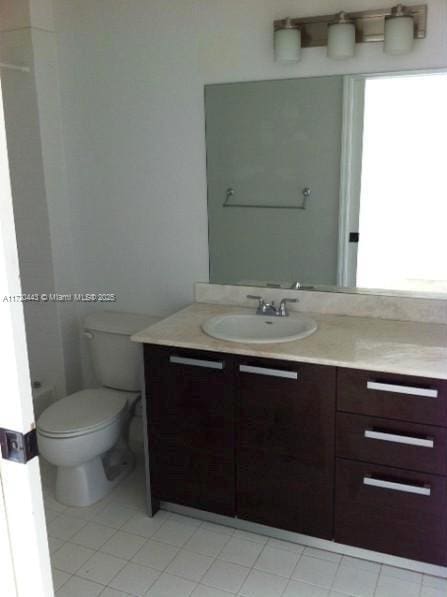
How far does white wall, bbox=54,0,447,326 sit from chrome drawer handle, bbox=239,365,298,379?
30.0 inches

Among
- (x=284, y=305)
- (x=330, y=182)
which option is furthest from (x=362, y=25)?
(x=284, y=305)

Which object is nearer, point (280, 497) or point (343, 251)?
point (280, 497)

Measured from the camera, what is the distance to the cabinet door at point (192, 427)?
2318 mm

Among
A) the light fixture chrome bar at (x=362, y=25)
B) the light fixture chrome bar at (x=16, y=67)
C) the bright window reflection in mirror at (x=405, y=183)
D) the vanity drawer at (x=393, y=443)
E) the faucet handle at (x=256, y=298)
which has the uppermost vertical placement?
the light fixture chrome bar at (x=362, y=25)

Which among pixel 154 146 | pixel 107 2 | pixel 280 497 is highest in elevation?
pixel 107 2

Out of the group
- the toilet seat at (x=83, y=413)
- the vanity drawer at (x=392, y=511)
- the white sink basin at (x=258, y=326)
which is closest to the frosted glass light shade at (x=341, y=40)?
the white sink basin at (x=258, y=326)

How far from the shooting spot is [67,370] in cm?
321

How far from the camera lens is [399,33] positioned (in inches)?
88.0

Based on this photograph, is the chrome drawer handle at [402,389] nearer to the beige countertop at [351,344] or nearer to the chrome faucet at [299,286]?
the beige countertop at [351,344]

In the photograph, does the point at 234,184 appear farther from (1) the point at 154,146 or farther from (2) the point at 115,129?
(2) the point at 115,129

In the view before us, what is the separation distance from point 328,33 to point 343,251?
0.87 meters

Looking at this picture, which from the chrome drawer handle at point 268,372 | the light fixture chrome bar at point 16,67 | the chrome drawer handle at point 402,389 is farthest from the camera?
the light fixture chrome bar at point 16,67

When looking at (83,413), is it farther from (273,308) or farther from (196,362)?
(273,308)

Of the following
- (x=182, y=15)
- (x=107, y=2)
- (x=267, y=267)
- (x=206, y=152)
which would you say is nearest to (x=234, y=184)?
(x=206, y=152)
